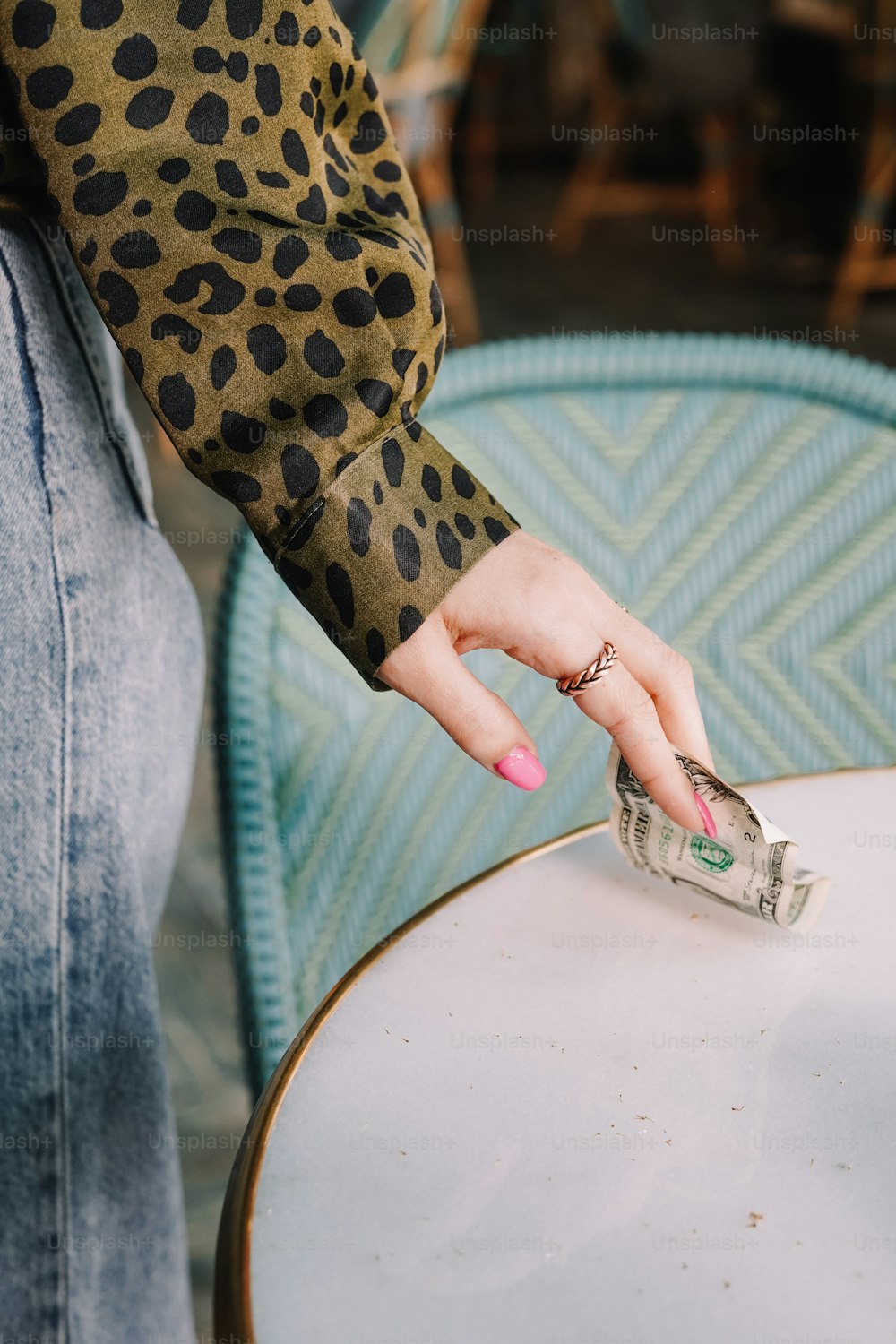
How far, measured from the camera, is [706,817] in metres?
0.61

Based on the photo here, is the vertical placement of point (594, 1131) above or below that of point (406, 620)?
below

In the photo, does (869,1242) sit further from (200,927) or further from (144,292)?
(200,927)

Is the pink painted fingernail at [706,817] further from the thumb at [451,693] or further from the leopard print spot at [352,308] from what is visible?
the leopard print spot at [352,308]

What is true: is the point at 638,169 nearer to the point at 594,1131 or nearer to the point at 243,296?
the point at 243,296

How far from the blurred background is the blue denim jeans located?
1.24 metres

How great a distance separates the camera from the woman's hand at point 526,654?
565 millimetres

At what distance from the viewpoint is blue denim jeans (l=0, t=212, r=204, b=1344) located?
624mm

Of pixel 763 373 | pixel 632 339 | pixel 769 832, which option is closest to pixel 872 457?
pixel 763 373

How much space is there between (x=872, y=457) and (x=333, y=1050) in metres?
0.73

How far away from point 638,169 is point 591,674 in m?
4.84

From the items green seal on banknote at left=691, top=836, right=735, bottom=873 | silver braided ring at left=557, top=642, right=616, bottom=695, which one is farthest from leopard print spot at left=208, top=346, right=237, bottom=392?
green seal on banknote at left=691, top=836, right=735, bottom=873

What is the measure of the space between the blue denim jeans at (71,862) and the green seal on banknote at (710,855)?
1.05ft

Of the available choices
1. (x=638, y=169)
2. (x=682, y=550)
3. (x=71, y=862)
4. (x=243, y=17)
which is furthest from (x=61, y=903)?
(x=638, y=169)

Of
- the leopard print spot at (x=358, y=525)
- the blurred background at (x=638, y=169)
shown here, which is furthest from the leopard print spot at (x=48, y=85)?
the blurred background at (x=638, y=169)
